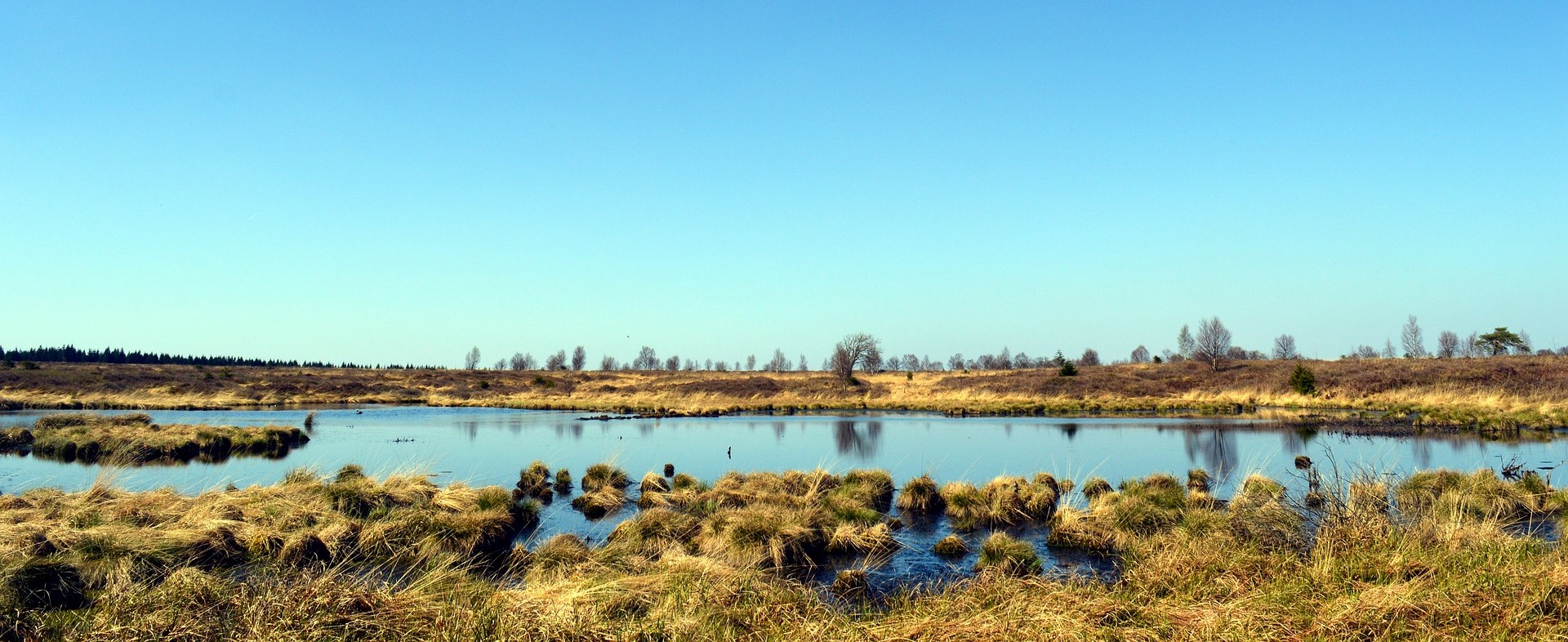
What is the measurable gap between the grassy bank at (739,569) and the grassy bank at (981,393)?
26322 mm

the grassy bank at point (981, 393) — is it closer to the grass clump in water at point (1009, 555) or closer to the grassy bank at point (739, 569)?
the grassy bank at point (739, 569)

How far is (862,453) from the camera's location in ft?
89.9

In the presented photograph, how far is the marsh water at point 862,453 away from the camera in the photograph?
62.2 feet

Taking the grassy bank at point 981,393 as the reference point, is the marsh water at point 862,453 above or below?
below

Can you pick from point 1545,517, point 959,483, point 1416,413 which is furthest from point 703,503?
point 1416,413

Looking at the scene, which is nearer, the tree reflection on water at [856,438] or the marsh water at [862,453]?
the marsh water at [862,453]

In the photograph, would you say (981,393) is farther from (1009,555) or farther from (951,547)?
(1009,555)

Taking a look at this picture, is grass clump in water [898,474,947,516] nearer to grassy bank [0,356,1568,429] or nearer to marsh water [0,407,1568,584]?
marsh water [0,407,1568,584]

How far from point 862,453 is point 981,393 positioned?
34.3 metres

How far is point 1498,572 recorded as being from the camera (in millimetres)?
8016

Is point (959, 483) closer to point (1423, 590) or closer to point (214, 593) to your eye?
point (1423, 590)

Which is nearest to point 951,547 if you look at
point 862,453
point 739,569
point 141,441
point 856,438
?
point 739,569

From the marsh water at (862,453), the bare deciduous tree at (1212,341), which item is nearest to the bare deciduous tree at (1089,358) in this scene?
the bare deciduous tree at (1212,341)

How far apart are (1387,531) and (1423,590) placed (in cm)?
269
